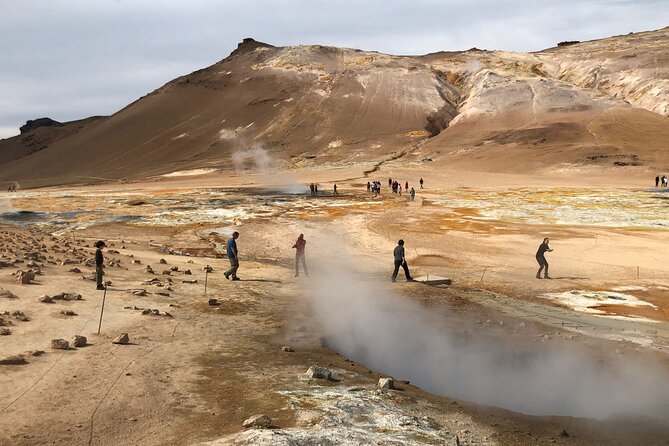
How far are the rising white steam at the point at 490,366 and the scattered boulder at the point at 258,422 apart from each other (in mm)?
4703

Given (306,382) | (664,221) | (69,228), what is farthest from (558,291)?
(69,228)

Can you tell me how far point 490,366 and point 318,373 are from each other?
453 centimetres

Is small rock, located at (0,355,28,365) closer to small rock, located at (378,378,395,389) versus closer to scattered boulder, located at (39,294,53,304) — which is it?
scattered boulder, located at (39,294,53,304)

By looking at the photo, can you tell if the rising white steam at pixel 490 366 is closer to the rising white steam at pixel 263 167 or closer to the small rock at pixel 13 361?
the small rock at pixel 13 361

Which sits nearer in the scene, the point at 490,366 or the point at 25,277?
the point at 490,366

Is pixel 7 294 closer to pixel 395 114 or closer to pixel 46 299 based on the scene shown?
pixel 46 299

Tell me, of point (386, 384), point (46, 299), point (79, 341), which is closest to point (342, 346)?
point (386, 384)

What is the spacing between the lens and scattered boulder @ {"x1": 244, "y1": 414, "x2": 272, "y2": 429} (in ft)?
26.3

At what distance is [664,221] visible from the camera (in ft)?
127

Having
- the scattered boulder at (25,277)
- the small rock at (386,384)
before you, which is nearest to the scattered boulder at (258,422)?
the small rock at (386,384)

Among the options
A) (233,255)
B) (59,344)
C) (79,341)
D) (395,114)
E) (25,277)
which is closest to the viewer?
(59,344)

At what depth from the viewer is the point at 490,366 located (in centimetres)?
1302

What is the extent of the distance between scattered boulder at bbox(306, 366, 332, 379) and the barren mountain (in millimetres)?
82598

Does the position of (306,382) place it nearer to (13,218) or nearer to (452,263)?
(452,263)
